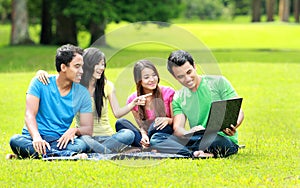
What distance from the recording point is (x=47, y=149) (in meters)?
6.55

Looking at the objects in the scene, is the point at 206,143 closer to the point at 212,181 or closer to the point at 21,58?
the point at 212,181

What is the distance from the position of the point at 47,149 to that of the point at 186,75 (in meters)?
1.41

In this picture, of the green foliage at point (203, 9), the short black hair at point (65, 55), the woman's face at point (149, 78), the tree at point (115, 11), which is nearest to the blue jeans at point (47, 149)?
the short black hair at point (65, 55)

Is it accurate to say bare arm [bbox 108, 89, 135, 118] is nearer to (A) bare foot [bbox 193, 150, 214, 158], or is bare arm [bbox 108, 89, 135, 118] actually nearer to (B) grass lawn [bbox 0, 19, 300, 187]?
(B) grass lawn [bbox 0, 19, 300, 187]

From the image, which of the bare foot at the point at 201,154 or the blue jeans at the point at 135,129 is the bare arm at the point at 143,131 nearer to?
the blue jeans at the point at 135,129

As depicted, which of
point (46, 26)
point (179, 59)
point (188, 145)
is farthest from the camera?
point (46, 26)

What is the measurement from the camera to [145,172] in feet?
19.4

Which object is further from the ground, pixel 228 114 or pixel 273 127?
pixel 228 114

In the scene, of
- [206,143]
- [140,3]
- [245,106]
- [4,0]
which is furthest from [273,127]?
[4,0]

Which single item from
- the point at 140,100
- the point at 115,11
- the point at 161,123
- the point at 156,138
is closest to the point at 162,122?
the point at 161,123

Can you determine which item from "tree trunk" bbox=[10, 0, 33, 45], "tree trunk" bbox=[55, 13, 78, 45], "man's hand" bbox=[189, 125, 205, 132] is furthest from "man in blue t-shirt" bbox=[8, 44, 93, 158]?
"tree trunk" bbox=[55, 13, 78, 45]

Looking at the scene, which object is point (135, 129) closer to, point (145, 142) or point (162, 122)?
point (145, 142)

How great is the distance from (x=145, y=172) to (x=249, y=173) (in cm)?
84

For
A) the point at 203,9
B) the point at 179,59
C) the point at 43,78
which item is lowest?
→ the point at 203,9
